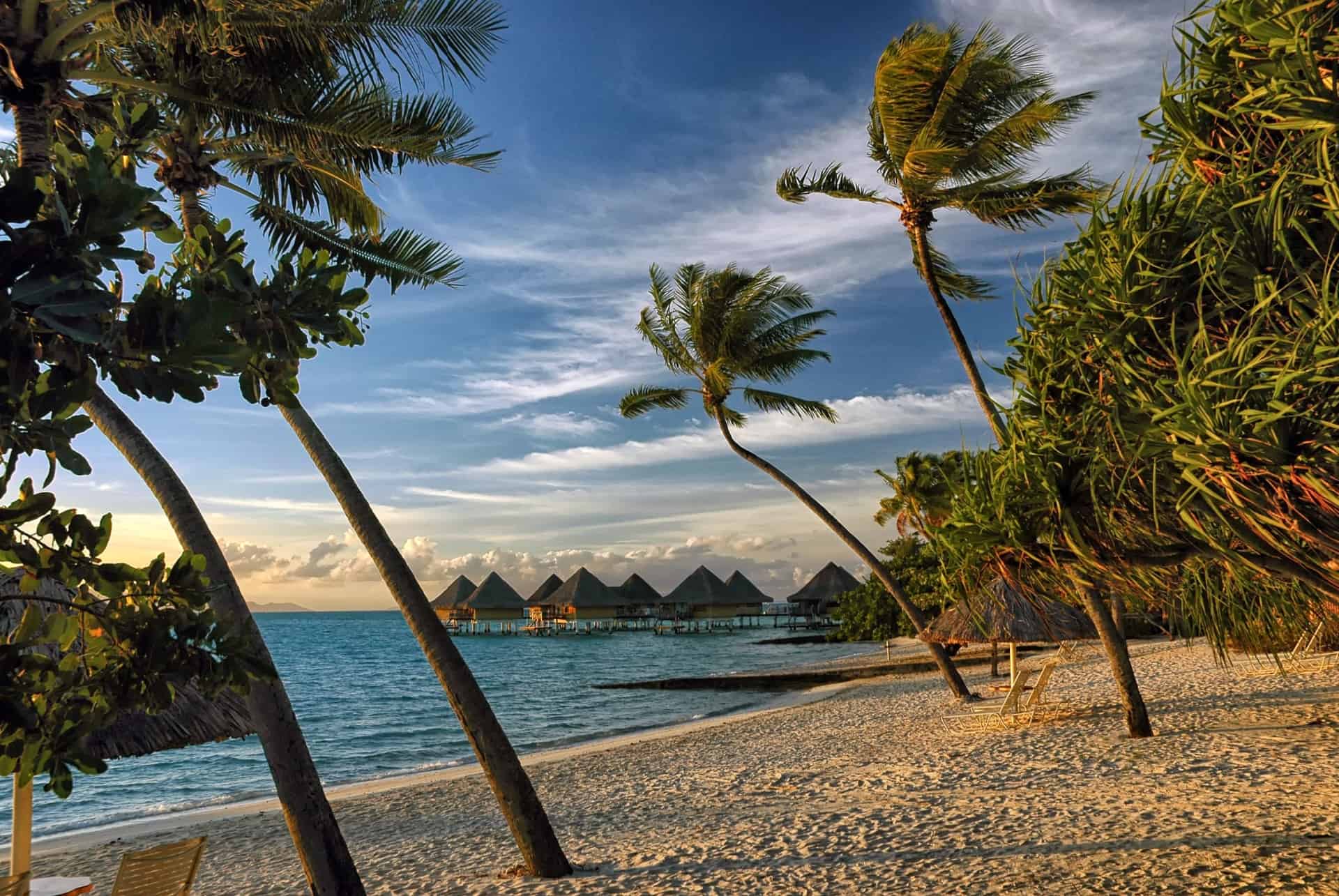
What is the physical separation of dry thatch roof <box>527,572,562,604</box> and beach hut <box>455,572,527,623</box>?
1.19 m

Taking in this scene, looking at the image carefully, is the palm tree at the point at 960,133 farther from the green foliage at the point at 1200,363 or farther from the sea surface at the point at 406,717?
the sea surface at the point at 406,717

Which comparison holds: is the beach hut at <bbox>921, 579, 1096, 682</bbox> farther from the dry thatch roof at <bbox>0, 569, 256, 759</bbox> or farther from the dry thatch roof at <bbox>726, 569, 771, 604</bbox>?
the dry thatch roof at <bbox>726, 569, 771, 604</bbox>

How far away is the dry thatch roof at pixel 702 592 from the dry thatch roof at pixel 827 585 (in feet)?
21.7

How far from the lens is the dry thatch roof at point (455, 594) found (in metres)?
84.1

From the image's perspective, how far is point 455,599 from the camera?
8475 centimetres

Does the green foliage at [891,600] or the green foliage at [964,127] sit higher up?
the green foliage at [964,127]

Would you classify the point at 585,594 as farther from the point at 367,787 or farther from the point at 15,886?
the point at 15,886

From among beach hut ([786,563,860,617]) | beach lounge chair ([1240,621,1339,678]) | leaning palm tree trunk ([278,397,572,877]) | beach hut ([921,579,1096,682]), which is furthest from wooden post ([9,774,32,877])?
beach hut ([786,563,860,617])

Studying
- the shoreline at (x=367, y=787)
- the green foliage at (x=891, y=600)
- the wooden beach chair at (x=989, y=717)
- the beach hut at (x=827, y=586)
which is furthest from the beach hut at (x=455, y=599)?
the wooden beach chair at (x=989, y=717)

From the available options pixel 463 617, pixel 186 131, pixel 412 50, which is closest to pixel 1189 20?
pixel 412 50

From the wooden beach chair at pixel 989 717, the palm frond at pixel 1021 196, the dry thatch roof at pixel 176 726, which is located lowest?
the wooden beach chair at pixel 989 717

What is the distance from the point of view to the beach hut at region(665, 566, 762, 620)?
73.2m

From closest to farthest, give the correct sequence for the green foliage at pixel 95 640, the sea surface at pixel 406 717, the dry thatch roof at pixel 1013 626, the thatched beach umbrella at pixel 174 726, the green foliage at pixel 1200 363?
the green foliage at pixel 95 640, the green foliage at pixel 1200 363, the thatched beach umbrella at pixel 174 726, the dry thatch roof at pixel 1013 626, the sea surface at pixel 406 717

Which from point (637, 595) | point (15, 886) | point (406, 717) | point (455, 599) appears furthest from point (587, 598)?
point (15, 886)
